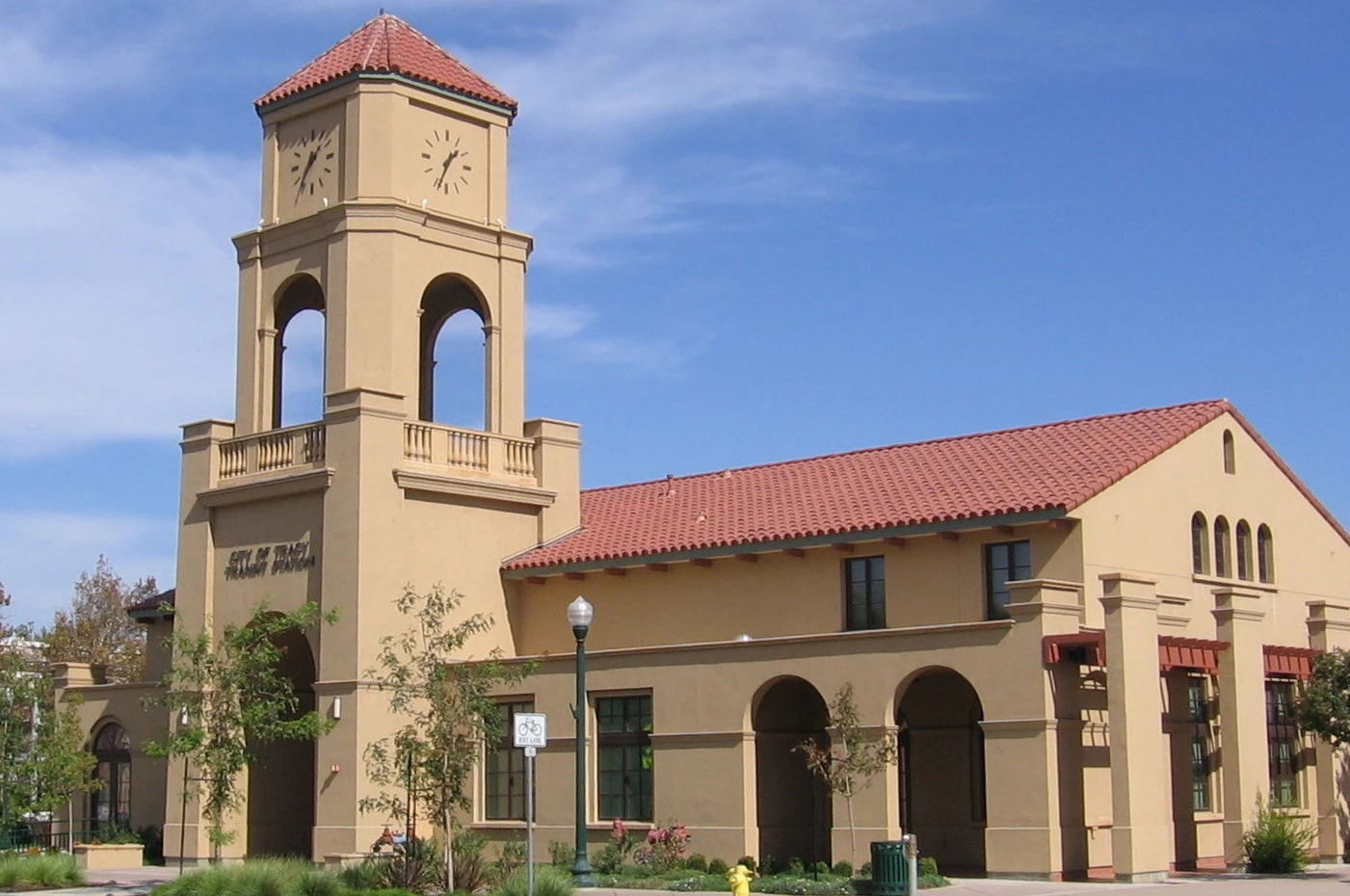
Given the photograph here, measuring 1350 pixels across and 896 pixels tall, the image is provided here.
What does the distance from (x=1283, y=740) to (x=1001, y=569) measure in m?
6.69

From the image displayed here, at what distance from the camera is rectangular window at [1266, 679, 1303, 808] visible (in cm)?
3416

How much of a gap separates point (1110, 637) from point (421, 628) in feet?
43.1

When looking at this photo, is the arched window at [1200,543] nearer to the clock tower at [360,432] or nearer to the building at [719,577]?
the building at [719,577]

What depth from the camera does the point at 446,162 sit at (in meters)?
38.7

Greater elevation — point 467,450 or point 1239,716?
point 467,450

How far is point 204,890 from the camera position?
2755 cm

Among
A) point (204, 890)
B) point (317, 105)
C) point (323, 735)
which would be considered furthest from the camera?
point (317, 105)

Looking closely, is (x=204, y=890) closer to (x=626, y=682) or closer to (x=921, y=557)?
(x=626, y=682)

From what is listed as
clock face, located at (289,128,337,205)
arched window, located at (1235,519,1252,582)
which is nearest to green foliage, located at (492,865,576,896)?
arched window, located at (1235,519,1252,582)

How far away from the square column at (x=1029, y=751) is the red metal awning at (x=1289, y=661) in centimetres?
597

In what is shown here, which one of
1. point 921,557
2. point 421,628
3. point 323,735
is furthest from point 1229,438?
point 323,735

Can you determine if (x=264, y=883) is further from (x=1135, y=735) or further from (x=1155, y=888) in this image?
(x=1135, y=735)

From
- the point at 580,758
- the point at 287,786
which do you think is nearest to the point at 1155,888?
the point at 580,758

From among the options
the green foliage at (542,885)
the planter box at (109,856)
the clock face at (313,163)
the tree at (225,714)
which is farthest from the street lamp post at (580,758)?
the planter box at (109,856)
